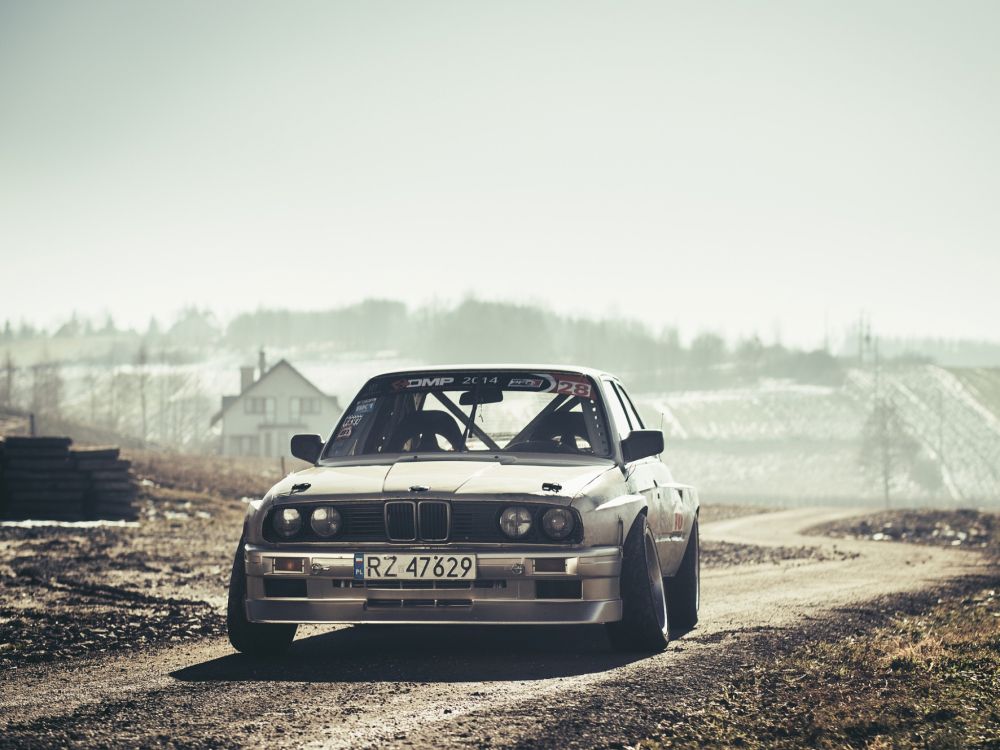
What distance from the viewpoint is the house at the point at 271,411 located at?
86.1 metres

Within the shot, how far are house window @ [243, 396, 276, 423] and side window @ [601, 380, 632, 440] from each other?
260 ft

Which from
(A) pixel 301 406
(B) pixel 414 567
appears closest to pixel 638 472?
(B) pixel 414 567

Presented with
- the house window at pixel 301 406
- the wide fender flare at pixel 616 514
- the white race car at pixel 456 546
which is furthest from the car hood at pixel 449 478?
the house window at pixel 301 406

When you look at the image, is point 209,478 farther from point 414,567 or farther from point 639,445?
point 414,567

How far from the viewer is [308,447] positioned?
26.1 feet

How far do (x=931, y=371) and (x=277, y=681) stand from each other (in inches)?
5122

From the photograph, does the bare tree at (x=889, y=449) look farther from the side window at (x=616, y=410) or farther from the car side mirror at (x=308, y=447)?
the car side mirror at (x=308, y=447)

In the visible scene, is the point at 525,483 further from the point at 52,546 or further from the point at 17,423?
the point at 17,423

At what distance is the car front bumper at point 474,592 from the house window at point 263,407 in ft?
265

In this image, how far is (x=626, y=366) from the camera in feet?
527

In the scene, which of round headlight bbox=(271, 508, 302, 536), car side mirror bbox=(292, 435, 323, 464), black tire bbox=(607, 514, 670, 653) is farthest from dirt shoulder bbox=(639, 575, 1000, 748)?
car side mirror bbox=(292, 435, 323, 464)

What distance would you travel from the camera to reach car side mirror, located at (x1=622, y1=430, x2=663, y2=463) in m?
7.61

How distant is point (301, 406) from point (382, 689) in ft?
268

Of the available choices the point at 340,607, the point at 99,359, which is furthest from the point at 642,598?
the point at 99,359
